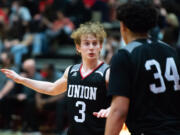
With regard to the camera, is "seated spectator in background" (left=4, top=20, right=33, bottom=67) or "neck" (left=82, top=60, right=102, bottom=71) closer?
"neck" (left=82, top=60, right=102, bottom=71)

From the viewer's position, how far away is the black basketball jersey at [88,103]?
4.19 metres

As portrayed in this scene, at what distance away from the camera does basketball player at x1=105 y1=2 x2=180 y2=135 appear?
2844 millimetres

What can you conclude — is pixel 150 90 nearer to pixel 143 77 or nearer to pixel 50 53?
pixel 143 77

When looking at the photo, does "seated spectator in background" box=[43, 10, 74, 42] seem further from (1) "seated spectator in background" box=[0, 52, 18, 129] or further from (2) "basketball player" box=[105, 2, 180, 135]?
(2) "basketball player" box=[105, 2, 180, 135]

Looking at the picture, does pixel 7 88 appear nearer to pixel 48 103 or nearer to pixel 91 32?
pixel 48 103

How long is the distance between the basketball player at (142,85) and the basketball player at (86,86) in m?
1.16

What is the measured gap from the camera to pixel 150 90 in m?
2.88

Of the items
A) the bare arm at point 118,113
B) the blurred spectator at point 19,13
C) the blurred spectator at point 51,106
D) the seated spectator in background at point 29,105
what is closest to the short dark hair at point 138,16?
the bare arm at point 118,113

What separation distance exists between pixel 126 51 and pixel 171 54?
38cm

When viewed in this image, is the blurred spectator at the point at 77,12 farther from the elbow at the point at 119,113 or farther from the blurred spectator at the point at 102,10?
the elbow at the point at 119,113

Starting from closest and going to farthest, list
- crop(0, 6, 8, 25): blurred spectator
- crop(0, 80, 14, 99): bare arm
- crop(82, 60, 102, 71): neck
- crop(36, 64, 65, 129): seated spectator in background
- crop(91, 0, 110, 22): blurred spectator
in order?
crop(82, 60, 102, 71): neck → crop(36, 64, 65, 129): seated spectator in background → crop(0, 80, 14, 99): bare arm → crop(91, 0, 110, 22): blurred spectator → crop(0, 6, 8, 25): blurred spectator

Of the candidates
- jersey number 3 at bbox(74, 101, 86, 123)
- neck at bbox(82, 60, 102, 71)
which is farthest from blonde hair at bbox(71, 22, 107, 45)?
jersey number 3 at bbox(74, 101, 86, 123)

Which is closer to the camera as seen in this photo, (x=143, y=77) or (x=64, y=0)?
(x=143, y=77)

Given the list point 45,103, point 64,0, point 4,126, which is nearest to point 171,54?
point 45,103
